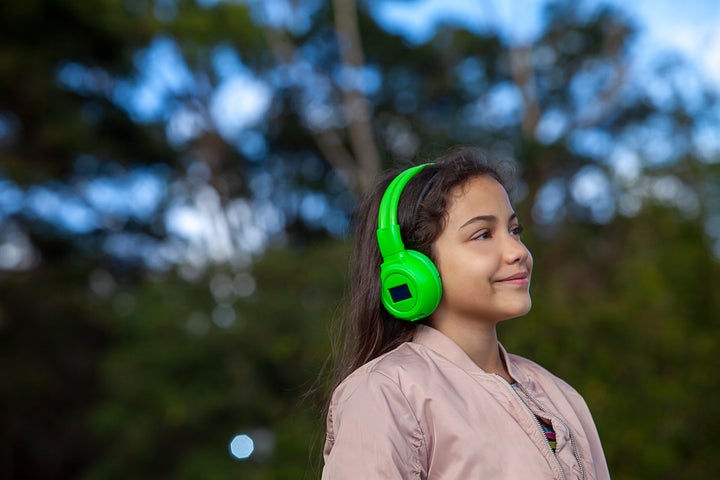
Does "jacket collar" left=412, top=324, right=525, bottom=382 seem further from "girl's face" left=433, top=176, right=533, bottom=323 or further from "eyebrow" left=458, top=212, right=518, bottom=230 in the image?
"eyebrow" left=458, top=212, right=518, bottom=230

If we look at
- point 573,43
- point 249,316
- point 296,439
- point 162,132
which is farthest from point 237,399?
point 573,43

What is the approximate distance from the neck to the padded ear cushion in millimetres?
61

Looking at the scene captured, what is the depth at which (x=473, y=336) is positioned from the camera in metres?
1.65

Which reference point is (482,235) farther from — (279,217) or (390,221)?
(279,217)

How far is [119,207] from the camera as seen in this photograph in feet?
42.0

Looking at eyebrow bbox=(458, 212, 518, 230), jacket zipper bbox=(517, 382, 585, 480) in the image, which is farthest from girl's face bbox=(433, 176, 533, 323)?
jacket zipper bbox=(517, 382, 585, 480)

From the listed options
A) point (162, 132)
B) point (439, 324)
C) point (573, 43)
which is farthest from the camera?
point (573, 43)

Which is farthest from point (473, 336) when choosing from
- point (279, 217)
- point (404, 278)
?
point (279, 217)

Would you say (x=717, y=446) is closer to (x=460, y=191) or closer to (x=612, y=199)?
(x=460, y=191)

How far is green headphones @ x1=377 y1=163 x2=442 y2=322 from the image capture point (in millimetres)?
1566

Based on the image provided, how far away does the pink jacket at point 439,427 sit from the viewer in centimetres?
139

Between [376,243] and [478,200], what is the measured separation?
23cm

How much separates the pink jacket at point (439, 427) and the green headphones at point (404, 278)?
0.07 meters

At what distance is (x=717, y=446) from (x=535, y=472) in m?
3.39
